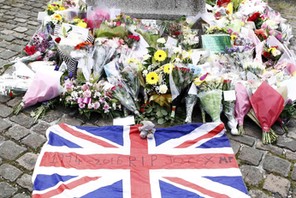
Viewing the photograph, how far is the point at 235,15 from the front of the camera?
594cm

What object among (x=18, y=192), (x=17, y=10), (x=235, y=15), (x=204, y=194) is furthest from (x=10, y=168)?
(x=17, y=10)

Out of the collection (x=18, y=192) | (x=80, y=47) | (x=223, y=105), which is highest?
(x=80, y=47)

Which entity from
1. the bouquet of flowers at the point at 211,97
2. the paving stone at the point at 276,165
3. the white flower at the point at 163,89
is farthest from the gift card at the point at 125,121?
the paving stone at the point at 276,165

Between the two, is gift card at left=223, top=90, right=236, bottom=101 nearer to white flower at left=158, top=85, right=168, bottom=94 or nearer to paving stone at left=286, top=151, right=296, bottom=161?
white flower at left=158, top=85, right=168, bottom=94

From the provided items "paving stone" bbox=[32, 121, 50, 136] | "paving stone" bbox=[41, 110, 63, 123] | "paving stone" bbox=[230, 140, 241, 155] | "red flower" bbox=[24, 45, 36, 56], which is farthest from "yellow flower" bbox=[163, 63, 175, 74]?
"red flower" bbox=[24, 45, 36, 56]

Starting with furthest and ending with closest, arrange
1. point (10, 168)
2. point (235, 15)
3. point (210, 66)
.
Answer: point (235, 15) → point (210, 66) → point (10, 168)

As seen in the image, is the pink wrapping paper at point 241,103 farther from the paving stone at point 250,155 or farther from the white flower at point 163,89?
the white flower at point 163,89

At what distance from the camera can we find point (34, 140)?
393 cm

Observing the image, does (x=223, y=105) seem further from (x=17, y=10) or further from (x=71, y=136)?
(x=17, y=10)

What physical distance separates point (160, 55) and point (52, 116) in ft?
4.55

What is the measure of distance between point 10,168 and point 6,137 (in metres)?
0.52

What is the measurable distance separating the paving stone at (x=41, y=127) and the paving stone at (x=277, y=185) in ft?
7.32

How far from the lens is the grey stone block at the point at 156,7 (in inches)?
210

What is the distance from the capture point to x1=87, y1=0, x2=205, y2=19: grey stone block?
17.5ft
